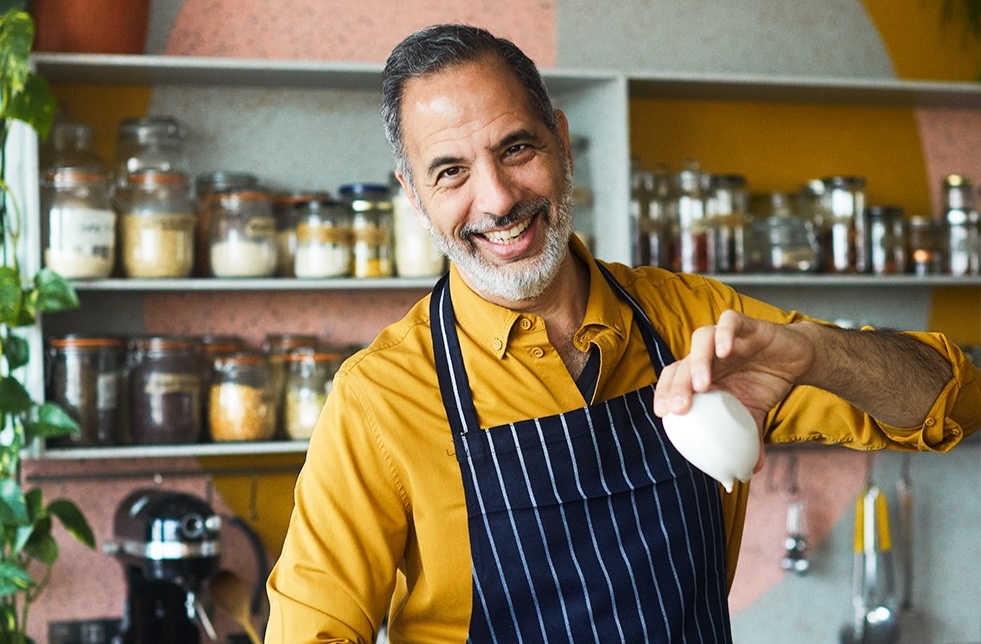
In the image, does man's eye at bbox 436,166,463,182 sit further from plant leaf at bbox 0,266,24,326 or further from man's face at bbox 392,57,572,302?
plant leaf at bbox 0,266,24,326

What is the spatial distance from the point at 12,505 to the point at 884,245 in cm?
207

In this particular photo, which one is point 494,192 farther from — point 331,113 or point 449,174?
point 331,113


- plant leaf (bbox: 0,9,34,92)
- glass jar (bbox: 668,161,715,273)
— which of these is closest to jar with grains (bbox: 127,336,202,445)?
plant leaf (bbox: 0,9,34,92)

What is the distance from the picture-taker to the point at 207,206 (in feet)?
8.55

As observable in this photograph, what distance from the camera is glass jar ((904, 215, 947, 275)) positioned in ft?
9.91

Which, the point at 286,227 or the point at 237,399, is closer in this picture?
the point at 237,399

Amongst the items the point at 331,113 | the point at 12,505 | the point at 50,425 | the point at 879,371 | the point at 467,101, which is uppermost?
the point at 331,113

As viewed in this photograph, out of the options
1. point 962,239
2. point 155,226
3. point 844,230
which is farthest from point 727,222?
point 155,226

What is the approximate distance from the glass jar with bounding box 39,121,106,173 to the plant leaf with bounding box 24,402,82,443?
1.79 ft

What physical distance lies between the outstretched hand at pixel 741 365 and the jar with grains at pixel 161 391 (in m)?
1.47

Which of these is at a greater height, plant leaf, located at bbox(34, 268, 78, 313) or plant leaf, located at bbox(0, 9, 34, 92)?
plant leaf, located at bbox(0, 9, 34, 92)

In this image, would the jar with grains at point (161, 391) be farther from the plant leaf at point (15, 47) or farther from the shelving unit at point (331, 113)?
the plant leaf at point (15, 47)

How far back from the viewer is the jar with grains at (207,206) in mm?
2582

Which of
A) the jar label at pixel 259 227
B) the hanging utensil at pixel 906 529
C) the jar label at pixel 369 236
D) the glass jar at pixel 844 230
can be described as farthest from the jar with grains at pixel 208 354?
the hanging utensil at pixel 906 529
